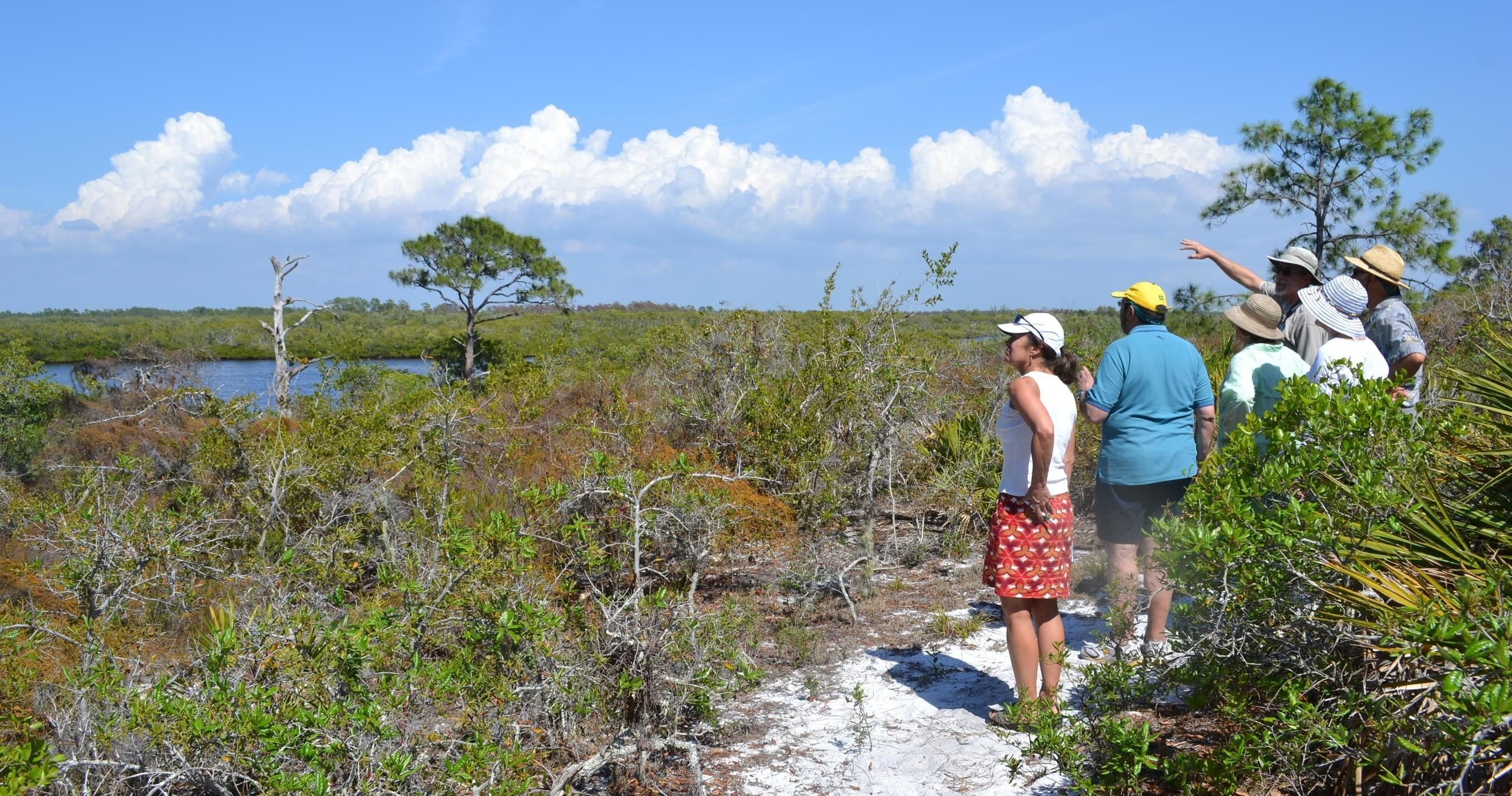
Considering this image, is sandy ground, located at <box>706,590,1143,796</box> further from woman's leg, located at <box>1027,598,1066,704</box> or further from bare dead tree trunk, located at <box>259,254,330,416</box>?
bare dead tree trunk, located at <box>259,254,330,416</box>

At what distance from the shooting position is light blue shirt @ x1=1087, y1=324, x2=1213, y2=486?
4.11 m

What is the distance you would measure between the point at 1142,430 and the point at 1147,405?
0.11 meters

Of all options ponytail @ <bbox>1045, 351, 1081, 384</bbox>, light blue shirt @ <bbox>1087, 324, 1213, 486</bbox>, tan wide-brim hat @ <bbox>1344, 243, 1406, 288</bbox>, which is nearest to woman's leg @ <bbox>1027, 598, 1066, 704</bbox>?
light blue shirt @ <bbox>1087, 324, 1213, 486</bbox>

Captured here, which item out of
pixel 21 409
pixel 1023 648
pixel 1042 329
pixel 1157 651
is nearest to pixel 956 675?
pixel 1023 648

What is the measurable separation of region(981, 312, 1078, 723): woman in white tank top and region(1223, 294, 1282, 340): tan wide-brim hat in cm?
110

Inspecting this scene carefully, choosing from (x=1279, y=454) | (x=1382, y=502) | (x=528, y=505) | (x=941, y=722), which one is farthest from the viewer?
(x=528, y=505)

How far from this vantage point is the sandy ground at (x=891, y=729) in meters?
3.53

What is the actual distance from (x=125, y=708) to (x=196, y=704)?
0.52 meters

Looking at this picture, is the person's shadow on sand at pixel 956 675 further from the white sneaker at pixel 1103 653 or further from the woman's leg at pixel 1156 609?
the woman's leg at pixel 1156 609

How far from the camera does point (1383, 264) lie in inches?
161

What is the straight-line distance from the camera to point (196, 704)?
3.09 metres

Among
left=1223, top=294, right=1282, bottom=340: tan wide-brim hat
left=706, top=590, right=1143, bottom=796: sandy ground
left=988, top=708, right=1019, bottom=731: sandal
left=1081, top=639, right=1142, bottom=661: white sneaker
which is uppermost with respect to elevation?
left=1223, top=294, right=1282, bottom=340: tan wide-brim hat

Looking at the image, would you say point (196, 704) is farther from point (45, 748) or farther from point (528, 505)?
point (528, 505)

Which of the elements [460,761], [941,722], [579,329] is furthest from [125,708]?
[579,329]
